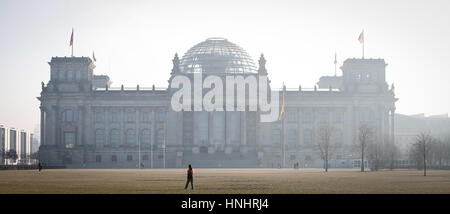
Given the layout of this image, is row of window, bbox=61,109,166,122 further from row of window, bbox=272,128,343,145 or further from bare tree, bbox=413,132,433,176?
bare tree, bbox=413,132,433,176

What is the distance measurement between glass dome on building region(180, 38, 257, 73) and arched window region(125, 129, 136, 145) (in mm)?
21718

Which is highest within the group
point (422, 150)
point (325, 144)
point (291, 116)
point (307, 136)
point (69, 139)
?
point (291, 116)

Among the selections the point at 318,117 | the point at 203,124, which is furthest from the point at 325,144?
the point at 203,124

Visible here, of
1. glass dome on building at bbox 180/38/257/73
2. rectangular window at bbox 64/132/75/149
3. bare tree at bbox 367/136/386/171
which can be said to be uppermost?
glass dome on building at bbox 180/38/257/73

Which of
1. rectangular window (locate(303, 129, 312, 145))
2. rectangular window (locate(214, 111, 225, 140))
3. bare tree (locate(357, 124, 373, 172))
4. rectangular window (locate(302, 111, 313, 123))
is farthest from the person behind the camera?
rectangular window (locate(302, 111, 313, 123))

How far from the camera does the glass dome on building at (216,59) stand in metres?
163

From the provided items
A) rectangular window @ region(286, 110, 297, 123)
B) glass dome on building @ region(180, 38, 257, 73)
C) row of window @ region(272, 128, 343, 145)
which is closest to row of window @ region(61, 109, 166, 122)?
glass dome on building @ region(180, 38, 257, 73)

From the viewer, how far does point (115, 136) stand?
15950 centimetres

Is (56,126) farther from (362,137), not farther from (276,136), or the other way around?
(362,137)

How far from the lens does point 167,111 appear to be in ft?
517

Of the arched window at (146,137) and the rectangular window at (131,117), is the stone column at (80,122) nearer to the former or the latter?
the rectangular window at (131,117)

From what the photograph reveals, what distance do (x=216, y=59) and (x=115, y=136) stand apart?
3405 cm

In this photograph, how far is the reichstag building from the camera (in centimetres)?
15500
